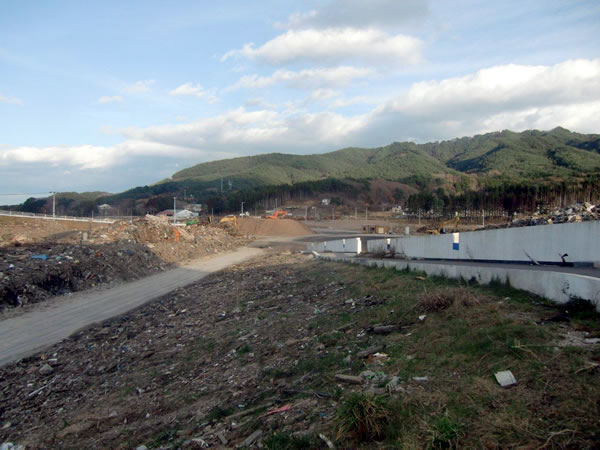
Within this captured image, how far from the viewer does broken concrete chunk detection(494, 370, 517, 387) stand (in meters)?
4.27

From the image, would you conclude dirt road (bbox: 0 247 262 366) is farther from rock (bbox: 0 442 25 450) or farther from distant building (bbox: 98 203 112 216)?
distant building (bbox: 98 203 112 216)

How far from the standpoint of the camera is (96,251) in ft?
74.5

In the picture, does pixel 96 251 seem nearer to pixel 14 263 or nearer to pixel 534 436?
pixel 14 263

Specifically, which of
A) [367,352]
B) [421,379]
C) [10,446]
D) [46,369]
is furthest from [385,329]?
[46,369]

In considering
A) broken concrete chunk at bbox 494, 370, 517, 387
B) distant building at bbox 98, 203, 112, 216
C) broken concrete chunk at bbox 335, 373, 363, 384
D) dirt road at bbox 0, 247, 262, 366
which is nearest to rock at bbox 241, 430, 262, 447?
broken concrete chunk at bbox 335, 373, 363, 384

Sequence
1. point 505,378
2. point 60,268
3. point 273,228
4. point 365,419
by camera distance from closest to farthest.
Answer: point 365,419 → point 505,378 → point 60,268 → point 273,228

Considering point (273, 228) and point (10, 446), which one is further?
point (273, 228)

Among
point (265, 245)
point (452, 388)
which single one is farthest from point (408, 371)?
point (265, 245)

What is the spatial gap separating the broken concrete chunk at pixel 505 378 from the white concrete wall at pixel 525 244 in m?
5.70

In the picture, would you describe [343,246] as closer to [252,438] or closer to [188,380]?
[188,380]

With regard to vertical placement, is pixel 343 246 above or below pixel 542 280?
below

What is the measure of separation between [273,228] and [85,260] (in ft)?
147

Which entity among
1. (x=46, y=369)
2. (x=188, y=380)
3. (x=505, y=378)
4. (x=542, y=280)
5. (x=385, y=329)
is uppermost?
(x=542, y=280)

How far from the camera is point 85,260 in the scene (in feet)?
67.2
